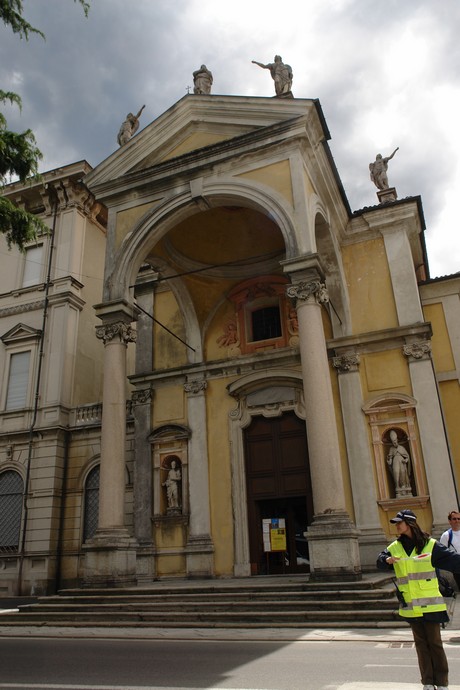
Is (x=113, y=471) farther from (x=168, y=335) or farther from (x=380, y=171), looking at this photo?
(x=380, y=171)

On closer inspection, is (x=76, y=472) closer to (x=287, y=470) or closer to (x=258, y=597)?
(x=287, y=470)

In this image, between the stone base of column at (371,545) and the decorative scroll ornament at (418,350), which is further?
the decorative scroll ornament at (418,350)

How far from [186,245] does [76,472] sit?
26.1ft

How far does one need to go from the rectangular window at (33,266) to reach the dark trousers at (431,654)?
1940 centimetres

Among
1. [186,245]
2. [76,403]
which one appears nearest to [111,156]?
[186,245]

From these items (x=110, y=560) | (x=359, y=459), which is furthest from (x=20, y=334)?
→ (x=359, y=459)

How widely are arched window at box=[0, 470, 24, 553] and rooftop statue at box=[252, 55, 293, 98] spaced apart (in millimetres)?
14058

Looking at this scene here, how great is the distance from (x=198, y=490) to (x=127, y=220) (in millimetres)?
7480

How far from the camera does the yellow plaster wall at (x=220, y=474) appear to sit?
15.4 metres

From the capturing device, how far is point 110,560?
1219 cm

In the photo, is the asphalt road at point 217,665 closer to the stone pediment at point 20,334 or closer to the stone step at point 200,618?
the stone step at point 200,618

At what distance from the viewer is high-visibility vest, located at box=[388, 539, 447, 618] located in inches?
180

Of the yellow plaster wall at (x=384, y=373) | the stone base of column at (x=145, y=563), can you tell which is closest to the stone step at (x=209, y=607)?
the stone base of column at (x=145, y=563)

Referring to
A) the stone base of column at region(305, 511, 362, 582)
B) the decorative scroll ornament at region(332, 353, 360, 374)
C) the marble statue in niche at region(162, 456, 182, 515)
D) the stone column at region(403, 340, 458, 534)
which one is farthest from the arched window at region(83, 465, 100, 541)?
the stone column at region(403, 340, 458, 534)
